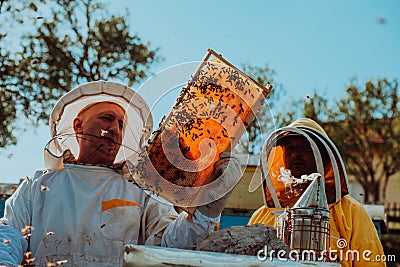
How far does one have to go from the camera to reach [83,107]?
3795mm

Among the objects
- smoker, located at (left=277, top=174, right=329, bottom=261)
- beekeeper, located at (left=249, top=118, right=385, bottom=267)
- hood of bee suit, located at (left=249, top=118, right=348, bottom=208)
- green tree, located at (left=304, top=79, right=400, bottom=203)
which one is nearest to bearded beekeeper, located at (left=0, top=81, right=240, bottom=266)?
smoker, located at (left=277, top=174, right=329, bottom=261)

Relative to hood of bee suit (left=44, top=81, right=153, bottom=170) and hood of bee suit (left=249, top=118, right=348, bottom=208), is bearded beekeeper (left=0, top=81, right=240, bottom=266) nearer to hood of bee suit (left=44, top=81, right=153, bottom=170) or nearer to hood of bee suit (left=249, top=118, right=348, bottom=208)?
hood of bee suit (left=44, top=81, right=153, bottom=170)

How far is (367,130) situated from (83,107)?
23350mm

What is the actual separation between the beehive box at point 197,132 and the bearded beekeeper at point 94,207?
0.15 meters

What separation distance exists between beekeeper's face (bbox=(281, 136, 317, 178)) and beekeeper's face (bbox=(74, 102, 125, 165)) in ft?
4.13

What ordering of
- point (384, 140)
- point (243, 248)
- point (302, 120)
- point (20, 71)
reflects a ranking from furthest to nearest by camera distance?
1. point (384, 140)
2. point (20, 71)
3. point (302, 120)
4. point (243, 248)

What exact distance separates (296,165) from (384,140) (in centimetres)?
2282

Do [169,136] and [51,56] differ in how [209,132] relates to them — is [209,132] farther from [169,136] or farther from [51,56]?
[51,56]

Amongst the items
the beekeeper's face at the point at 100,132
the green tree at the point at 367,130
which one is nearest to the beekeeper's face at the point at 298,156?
the beekeeper's face at the point at 100,132

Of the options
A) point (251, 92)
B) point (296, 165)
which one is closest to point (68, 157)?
point (251, 92)

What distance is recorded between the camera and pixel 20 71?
647 inches

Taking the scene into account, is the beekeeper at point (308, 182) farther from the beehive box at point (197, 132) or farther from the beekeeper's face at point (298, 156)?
the beehive box at point (197, 132)

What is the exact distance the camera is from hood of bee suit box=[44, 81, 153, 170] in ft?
11.4

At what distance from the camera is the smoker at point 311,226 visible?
2.60m
